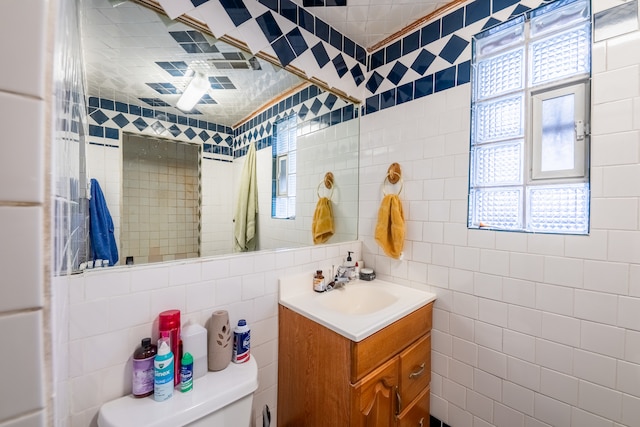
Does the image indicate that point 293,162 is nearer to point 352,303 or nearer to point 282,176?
point 282,176

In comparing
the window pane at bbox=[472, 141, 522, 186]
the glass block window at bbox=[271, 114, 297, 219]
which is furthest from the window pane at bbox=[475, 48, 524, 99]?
the glass block window at bbox=[271, 114, 297, 219]

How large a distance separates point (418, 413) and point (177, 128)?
1840mm

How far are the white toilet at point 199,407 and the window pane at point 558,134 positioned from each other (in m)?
1.53

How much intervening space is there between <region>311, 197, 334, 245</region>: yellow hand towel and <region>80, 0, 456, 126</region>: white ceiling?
0.73 metres

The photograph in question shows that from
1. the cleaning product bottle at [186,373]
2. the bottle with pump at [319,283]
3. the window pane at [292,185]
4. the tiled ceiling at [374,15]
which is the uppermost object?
the tiled ceiling at [374,15]

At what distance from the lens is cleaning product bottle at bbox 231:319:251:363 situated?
1029mm

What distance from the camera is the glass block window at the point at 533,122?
102 centimetres

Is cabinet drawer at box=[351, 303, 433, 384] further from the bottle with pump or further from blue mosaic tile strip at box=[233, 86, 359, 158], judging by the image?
blue mosaic tile strip at box=[233, 86, 359, 158]

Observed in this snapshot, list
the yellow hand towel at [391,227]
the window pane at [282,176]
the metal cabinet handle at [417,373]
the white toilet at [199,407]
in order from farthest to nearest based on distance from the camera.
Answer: the window pane at [282,176] → the yellow hand towel at [391,227] → the metal cabinet handle at [417,373] → the white toilet at [199,407]

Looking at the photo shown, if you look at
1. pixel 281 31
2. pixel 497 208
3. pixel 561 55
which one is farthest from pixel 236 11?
pixel 497 208

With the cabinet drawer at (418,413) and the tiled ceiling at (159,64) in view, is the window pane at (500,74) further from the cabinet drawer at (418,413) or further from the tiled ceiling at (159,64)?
the cabinet drawer at (418,413)

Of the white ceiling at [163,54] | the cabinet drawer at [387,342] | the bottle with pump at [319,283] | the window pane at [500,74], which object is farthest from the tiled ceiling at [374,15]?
the cabinet drawer at [387,342]

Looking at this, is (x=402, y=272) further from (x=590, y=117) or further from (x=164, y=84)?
(x=164, y=84)

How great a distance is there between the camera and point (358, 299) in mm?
1489
